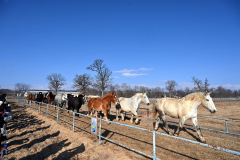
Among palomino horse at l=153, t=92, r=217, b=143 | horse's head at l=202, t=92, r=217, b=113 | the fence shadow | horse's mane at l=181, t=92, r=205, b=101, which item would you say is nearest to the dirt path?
the fence shadow

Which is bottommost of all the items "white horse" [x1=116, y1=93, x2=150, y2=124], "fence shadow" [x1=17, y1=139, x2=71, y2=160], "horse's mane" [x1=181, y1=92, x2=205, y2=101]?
"fence shadow" [x1=17, y1=139, x2=71, y2=160]

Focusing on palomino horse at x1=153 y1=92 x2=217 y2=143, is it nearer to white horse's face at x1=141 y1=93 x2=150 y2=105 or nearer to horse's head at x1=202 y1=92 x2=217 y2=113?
horse's head at x1=202 y1=92 x2=217 y2=113

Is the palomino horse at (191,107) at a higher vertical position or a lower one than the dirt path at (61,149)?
higher

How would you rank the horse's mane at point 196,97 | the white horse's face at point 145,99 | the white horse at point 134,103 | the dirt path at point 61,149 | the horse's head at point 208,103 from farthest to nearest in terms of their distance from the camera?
the white horse at point 134,103 → the white horse's face at point 145,99 → the horse's mane at point 196,97 → the horse's head at point 208,103 → the dirt path at point 61,149

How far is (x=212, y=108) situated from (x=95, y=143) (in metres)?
5.33

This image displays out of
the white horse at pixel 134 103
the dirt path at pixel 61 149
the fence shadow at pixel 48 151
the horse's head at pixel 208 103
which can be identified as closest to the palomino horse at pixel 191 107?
the horse's head at pixel 208 103

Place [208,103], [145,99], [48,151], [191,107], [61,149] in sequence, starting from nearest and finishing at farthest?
[48,151]
[61,149]
[208,103]
[191,107]
[145,99]

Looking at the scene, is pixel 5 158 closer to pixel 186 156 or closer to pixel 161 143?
pixel 161 143

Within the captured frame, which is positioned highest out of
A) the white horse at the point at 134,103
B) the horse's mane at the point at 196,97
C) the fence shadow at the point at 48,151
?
the horse's mane at the point at 196,97

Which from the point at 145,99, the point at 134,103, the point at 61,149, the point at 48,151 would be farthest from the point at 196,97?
the point at 48,151

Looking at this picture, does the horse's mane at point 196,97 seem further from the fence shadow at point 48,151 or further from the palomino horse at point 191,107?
the fence shadow at point 48,151

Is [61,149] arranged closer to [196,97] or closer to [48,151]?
[48,151]

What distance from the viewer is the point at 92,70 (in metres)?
40.1

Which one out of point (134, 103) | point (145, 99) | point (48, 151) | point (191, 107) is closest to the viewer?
point (48, 151)
